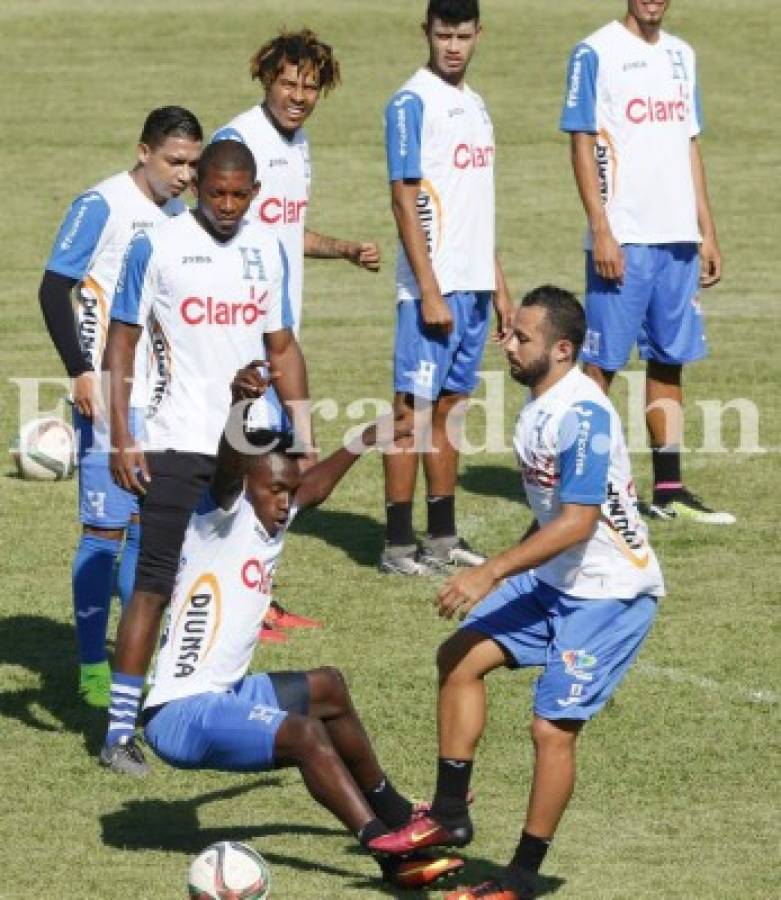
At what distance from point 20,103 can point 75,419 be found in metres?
19.1

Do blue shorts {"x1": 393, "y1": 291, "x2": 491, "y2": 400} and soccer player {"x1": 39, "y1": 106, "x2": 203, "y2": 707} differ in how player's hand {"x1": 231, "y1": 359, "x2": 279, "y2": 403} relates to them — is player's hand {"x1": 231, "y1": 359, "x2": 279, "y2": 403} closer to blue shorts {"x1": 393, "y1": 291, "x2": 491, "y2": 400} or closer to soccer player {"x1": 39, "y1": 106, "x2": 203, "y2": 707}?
soccer player {"x1": 39, "y1": 106, "x2": 203, "y2": 707}

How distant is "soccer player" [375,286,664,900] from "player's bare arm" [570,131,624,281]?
520cm

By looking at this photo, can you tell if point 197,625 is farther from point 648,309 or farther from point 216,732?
point 648,309

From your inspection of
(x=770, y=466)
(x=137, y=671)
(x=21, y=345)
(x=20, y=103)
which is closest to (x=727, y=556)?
(x=770, y=466)

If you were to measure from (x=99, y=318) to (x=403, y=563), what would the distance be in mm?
2834

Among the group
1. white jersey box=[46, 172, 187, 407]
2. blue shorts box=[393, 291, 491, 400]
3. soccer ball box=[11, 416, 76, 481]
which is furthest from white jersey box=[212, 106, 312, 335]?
soccer ball box=[11, 416, 76, 481]

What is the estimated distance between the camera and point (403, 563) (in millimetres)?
13398

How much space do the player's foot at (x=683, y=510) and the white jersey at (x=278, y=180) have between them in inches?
122

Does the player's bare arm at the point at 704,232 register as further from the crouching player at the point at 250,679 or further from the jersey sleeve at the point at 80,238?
the crouching player at the point at 250,679

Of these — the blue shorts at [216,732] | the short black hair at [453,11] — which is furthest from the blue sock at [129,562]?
the short black hair at [453,11]

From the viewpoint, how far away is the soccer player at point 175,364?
1017 cm

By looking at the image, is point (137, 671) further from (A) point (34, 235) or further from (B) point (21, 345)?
(A) point (34, 235)

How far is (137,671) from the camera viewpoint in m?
10.2

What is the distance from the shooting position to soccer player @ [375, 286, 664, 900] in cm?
860
